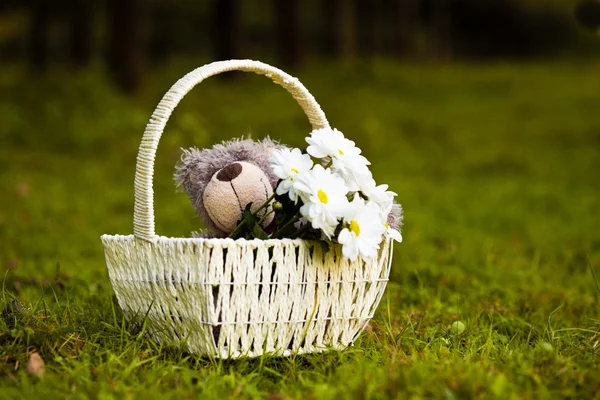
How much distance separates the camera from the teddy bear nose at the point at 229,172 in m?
2.51

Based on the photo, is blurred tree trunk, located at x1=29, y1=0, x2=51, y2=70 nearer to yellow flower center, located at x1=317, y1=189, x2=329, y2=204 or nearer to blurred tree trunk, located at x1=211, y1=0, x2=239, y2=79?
blurred tree trunk, located at x1=211, y1=0, x2=239, y2=79

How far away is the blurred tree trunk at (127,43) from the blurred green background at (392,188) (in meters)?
0.04

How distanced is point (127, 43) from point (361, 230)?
32.9 feet

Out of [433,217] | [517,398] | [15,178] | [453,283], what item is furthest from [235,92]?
[517,398]

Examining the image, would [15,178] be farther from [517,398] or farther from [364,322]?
[517,398]

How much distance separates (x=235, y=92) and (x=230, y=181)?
10.2m

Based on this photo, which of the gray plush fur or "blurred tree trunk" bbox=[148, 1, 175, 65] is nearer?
the gray plush fur

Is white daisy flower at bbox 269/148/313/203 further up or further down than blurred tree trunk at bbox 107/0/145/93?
further down

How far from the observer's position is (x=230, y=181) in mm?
2498

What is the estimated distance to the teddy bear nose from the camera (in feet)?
8.24

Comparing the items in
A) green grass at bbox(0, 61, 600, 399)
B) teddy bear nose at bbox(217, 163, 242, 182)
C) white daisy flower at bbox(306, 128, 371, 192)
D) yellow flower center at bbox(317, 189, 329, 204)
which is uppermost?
white daisy flower at bbox(306, 128, 371, 192)

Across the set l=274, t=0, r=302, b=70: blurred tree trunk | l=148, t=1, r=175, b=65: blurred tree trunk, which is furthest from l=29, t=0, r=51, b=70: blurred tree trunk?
l=274, t=0, r=302, b=70: blurred tree trunk

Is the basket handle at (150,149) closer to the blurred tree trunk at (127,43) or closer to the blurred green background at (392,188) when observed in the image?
the blurred green background at (392,188)

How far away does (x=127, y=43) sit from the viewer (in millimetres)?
11406
